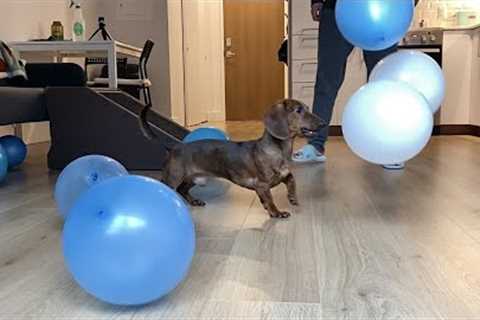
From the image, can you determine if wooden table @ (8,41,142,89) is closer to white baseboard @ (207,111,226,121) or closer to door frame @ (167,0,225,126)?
door frame @ (167,0,225,126)

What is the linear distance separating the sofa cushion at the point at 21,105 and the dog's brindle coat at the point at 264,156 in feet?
3.67

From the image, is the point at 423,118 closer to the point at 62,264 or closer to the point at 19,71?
the point at 62,264

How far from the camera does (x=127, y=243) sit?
37.9 inches

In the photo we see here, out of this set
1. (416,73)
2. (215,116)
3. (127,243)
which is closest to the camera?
(127,243)

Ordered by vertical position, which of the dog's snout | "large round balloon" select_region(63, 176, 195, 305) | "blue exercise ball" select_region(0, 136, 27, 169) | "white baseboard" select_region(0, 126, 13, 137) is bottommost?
"white baseboard" select_region(0, 126, 13, 137)

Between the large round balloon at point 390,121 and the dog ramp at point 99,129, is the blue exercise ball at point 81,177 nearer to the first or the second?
the large round balloon at point 390,121

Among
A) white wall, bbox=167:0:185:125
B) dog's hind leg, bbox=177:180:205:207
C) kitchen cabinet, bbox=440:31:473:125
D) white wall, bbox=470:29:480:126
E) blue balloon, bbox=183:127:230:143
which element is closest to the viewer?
dog's hind leg, bbox=177:180:205:207

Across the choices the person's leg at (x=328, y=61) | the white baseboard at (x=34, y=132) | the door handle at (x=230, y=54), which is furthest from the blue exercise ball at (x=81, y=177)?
the door handle at (x=230, y=54)

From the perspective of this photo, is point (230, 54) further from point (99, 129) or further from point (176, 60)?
point (99, 129)

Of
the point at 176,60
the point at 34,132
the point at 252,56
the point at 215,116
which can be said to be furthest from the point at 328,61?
the point at 252,56

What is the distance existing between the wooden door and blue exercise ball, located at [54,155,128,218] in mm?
8210

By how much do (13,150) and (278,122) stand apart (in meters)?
1.90

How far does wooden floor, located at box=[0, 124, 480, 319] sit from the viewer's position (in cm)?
105

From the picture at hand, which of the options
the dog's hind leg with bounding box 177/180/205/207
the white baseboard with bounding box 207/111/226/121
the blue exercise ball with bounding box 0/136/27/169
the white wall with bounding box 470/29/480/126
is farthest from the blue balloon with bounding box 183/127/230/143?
the white baseboard with bounding box 207/111/226/121
